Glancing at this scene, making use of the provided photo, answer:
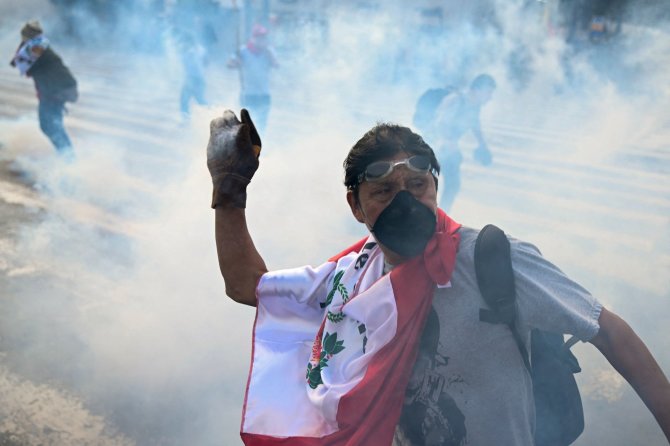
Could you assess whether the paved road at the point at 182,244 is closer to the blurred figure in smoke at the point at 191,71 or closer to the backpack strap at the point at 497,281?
the blurred figure in smoke at the point at 191,71

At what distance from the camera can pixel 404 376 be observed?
4.57 ft

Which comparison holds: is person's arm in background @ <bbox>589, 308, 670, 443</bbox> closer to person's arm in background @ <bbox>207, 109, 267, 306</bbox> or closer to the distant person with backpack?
person's arm in background @ <bbox>207, 109, 267, 306</bbox>

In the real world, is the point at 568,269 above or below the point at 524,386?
below

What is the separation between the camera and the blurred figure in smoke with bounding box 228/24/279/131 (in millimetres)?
8164

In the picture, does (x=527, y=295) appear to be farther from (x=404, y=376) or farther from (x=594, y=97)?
(x=594, y=97)

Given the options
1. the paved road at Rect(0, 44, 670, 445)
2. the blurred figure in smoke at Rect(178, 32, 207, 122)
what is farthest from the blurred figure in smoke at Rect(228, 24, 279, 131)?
the blurred figure in smoke at Rect(178, 32, 207, 122)

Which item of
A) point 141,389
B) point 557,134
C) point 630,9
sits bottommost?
point 141,389

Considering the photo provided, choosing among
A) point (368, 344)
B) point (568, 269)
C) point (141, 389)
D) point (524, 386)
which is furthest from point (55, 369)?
point (568, 269)

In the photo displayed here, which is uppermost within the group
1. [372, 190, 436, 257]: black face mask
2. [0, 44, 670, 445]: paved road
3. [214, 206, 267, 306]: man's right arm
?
[372, 190, 436, 257]: black face mask

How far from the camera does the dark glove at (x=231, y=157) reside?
1.60 metres

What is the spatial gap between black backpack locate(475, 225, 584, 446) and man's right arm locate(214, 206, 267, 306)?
642 millimetres

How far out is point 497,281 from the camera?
1312 millimetres

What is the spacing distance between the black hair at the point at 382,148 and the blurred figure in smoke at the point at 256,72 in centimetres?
697

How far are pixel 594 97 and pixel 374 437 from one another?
54.4 feet
